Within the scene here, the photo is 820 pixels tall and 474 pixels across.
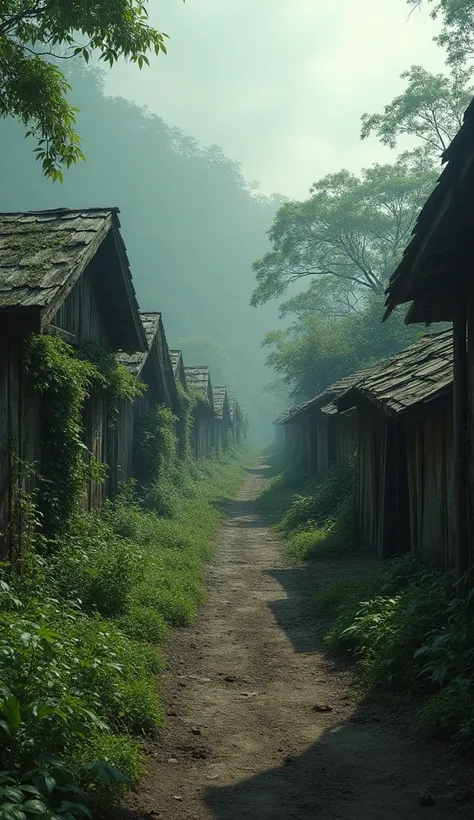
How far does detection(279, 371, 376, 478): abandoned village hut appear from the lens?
20.4 meters

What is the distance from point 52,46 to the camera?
25.7ft

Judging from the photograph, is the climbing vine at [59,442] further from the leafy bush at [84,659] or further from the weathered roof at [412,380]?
the weathered roof at [412,380]

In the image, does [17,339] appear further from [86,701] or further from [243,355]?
[243,355]

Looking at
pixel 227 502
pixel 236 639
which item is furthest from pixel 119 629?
pixel 227 502

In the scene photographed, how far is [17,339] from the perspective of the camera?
26.6 ft

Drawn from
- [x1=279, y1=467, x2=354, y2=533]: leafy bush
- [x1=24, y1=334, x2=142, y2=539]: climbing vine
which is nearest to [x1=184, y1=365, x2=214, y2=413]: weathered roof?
[x1=279, y1=467, x2=354, y2=533]: leafy bush

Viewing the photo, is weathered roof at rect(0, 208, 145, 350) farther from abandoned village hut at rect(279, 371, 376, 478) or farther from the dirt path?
abandoned village hut at rect(279, 371, 376, 478)

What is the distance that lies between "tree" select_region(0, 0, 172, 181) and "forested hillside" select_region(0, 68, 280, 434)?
4406 inches

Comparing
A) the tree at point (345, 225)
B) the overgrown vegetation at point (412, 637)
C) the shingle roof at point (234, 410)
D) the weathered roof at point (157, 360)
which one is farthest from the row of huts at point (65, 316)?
the shingle roof at point (234, 410)

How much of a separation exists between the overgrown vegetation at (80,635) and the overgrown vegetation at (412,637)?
6.24 feet

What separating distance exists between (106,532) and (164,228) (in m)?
136

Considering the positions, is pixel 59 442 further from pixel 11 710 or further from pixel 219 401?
pixel 219 401

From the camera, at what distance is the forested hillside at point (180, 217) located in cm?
13062

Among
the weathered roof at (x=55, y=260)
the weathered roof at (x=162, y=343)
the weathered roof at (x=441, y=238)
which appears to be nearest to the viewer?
the weathered roof at (x=441, y=238)
